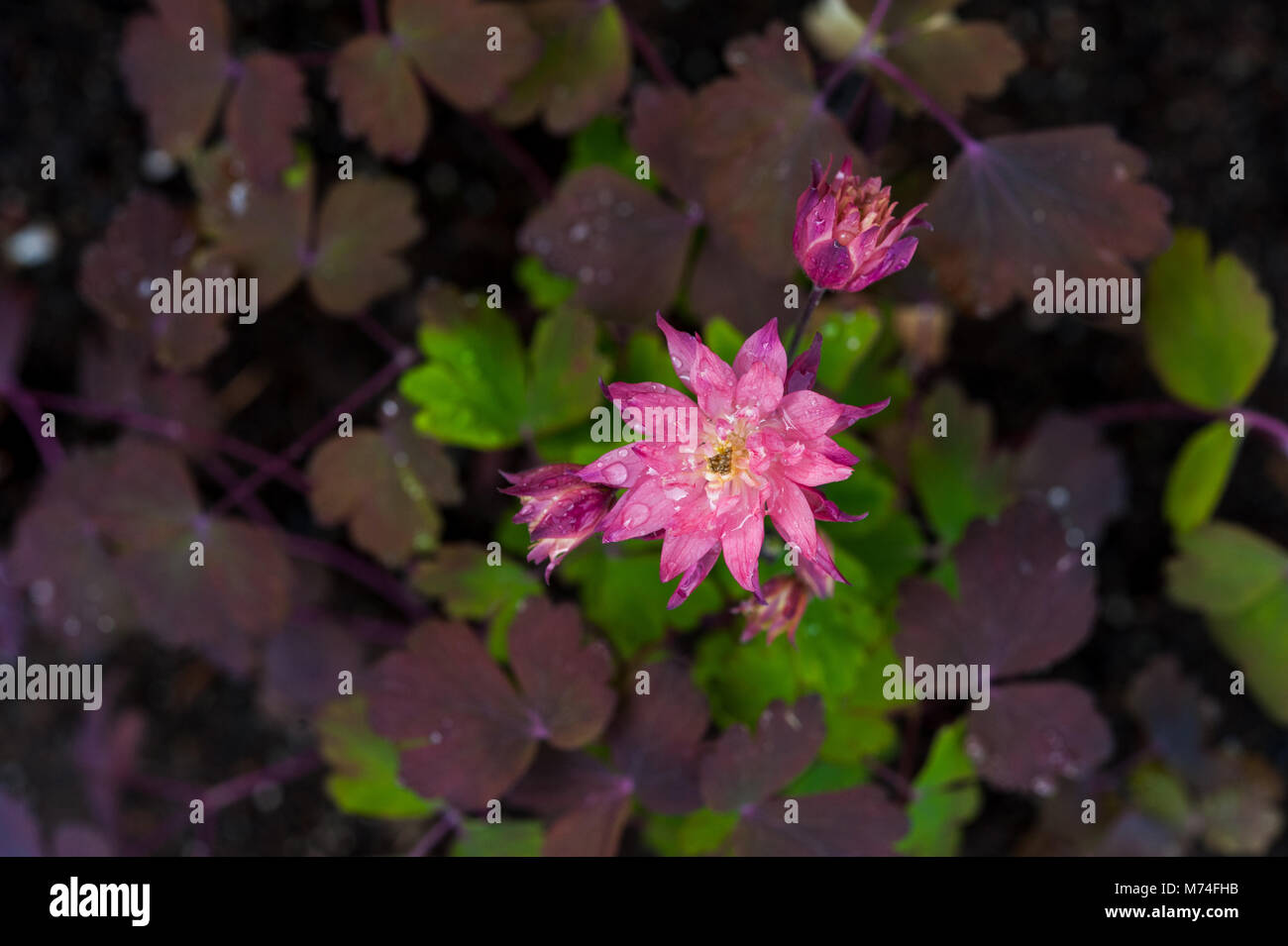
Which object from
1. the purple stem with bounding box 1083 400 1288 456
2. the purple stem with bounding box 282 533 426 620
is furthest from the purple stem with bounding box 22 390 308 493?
the purple stem with bounding box 1083 400 1288 456

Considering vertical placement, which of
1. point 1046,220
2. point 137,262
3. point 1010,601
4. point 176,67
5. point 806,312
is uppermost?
point 176,67

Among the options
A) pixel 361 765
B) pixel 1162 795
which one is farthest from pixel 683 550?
pixel 1162 795

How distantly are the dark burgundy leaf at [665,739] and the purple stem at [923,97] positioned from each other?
1049mm

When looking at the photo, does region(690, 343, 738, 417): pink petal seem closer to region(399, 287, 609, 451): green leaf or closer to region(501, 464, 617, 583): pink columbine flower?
region(501, 464, 617, 583): pink columbine flower

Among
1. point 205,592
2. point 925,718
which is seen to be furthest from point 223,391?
point 925,718

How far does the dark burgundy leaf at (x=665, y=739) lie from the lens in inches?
61.7

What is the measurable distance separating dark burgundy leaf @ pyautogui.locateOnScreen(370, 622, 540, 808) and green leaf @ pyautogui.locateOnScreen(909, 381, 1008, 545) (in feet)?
3.04

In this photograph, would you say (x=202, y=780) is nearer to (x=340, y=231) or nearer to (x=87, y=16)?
(x=340, y=231)

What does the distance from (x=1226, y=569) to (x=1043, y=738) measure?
0.60 metres

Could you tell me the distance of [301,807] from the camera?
257cm

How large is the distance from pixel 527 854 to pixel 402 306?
136 centimetres

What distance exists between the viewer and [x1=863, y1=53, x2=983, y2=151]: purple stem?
62.9 inches

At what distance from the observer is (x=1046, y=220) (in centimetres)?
160

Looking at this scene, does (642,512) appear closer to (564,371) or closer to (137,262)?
(564,371)
